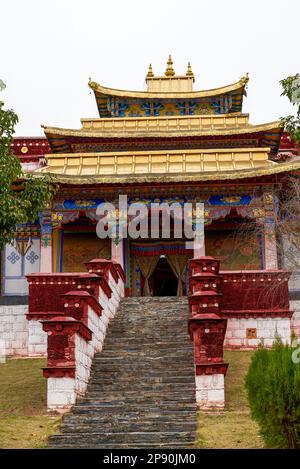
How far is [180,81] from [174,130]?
17.5 feet

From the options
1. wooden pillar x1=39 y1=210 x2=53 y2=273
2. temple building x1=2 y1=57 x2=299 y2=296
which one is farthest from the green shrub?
wooden pillar x1=39 y1=210 x2=53 y2=273

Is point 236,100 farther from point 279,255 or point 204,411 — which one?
point 204,411

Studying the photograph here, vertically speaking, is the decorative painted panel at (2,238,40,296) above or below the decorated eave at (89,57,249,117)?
below

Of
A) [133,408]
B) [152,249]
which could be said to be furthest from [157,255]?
[133,408]

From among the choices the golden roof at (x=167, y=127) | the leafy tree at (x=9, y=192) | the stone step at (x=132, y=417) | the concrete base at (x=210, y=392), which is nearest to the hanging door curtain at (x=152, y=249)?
the golden roof at (x=167, y=127)

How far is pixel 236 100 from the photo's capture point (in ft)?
99.0

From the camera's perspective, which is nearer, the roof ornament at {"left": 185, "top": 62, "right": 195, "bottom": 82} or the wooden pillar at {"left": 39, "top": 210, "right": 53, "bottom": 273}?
the wooden pillar at {"left": 39, "top": 210, "right": 53, "bottom": 273}

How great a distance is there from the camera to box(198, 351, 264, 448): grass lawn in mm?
10867

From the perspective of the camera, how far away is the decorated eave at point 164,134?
26141 millimetres

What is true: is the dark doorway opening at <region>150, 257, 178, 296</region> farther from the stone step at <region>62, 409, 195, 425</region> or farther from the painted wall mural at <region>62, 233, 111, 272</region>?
the stone step at <region>62, 409, 195, 425</region>

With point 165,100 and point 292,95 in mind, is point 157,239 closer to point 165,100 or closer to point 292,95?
point 165,100

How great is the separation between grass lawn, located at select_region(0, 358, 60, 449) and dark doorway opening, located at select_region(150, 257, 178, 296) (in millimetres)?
10751

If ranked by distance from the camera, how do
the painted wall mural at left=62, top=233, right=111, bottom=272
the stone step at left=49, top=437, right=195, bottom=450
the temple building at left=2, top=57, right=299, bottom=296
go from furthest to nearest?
the painted wall mural at left=62, top=233, right=111, bottom=272
the temple building at left=2, top=57, right=299, bottom=296
the stone step at left=49, top=437, right=195, bottom=450

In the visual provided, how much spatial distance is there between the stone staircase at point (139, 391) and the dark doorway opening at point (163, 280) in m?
9.19
